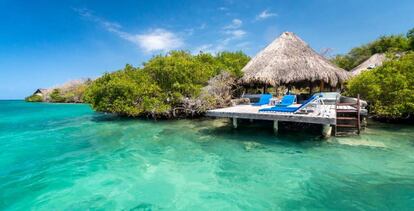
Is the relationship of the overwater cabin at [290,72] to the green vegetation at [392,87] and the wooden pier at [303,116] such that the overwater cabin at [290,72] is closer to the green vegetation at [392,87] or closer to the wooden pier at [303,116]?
the green vegetation at [392,87]

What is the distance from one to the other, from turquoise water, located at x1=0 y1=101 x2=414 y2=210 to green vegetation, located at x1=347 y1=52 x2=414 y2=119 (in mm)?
993

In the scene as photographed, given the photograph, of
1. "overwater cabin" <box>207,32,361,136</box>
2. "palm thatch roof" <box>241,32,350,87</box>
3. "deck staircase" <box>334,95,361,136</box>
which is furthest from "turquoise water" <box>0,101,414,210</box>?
"palm thatch roof" <box>241,32,350,87</box>

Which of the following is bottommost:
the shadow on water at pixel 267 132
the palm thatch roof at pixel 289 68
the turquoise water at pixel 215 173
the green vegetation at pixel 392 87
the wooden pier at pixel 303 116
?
the turquoise water at pixel 215 173

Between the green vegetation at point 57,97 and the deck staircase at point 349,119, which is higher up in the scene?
the green vegetation at point 57,97

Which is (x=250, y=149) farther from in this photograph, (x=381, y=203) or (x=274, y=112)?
(x=381, y=203)

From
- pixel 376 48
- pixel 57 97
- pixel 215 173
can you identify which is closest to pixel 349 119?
pixel 215 173

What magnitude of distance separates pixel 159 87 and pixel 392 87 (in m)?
10.6

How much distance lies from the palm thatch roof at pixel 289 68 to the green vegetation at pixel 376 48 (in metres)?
9.26

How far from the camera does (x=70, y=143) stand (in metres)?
9.61

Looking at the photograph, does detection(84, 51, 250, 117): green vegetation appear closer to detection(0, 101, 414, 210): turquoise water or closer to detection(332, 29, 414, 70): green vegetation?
detection(0, 101, 414, 210): turquoise water

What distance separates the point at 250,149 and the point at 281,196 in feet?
10.0

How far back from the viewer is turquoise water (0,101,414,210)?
453cm

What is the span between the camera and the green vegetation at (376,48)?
778 inches

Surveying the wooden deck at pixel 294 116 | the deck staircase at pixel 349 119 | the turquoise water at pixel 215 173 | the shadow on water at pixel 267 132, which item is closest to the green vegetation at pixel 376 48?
the deck staircase at pixel 349 119
